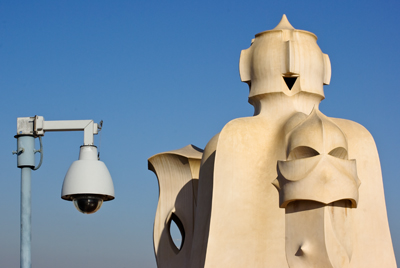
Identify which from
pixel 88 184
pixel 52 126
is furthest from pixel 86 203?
pixel 52 126

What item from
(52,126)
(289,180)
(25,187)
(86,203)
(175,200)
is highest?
(175,200)

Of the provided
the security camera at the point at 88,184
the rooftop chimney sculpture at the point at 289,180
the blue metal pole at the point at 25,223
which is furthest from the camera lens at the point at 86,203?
the rooftop chimney sculpture at the point at 289,180

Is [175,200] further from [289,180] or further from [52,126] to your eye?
[52,126]

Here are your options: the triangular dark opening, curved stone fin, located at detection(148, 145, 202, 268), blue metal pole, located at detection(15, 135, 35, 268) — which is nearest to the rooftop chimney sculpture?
the triangular dark opening

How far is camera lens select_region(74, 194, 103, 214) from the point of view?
6.12m

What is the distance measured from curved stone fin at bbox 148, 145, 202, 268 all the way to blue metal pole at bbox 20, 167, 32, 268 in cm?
1126

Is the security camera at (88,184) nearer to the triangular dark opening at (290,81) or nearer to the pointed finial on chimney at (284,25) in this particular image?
the triangular dark opening at (290,81)

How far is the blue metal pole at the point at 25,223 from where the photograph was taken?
229 inches

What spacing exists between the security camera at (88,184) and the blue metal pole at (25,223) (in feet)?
A: 1.24

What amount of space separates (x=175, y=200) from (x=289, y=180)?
6435 mm

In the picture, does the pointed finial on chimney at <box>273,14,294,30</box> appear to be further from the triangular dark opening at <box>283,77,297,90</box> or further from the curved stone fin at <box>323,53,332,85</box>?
the triangular dark opening at <box>283,77,297,90</box>

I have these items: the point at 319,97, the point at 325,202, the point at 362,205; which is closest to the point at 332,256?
the point at 325,202

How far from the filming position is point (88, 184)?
6047 mm

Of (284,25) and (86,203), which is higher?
(284,25)
